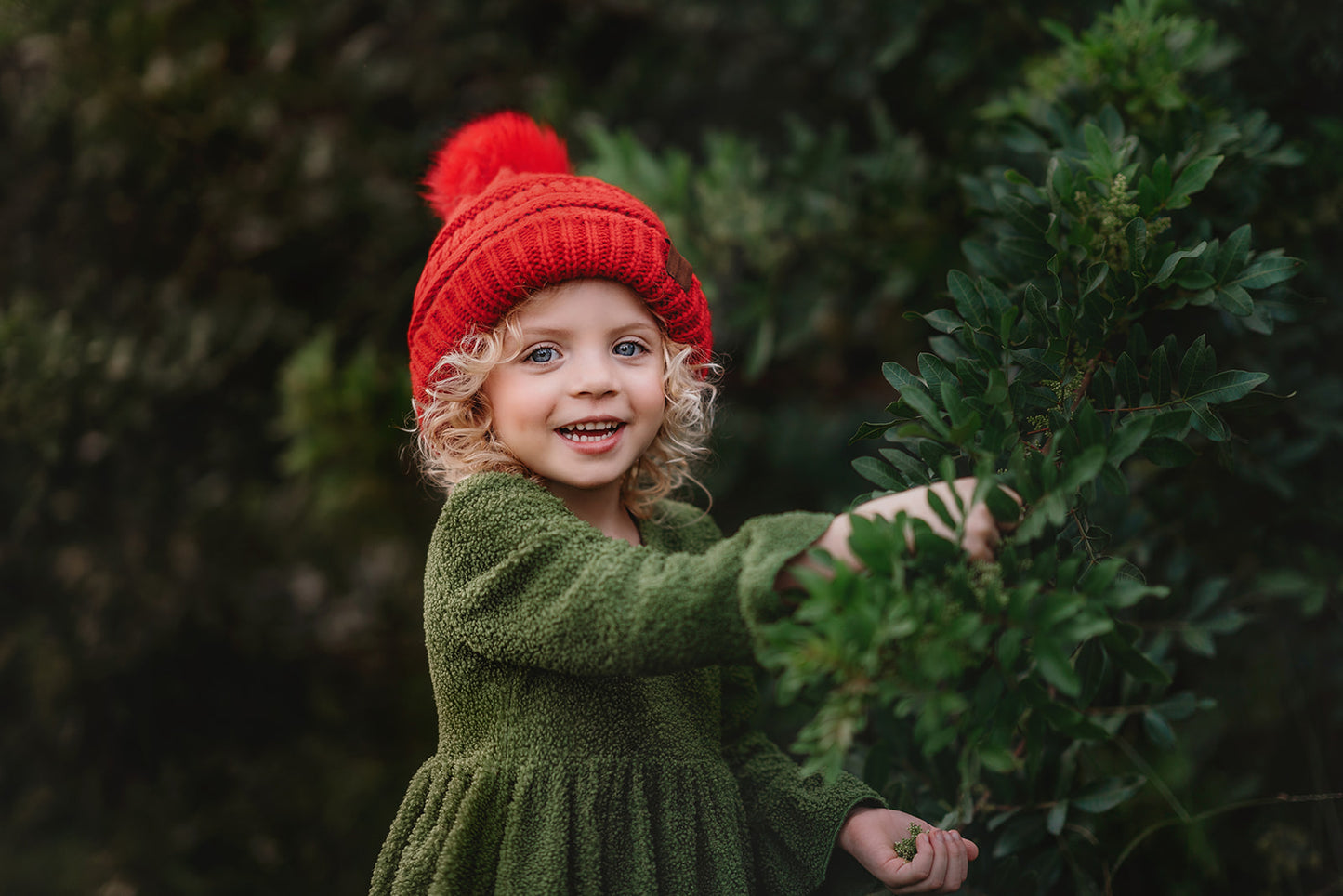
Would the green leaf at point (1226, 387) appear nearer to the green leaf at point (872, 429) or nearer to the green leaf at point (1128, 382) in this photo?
the green leaf at point (1128, 382)

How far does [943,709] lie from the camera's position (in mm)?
847

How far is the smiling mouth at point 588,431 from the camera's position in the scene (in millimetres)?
1248

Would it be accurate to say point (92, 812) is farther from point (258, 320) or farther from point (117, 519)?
point (258, 320)

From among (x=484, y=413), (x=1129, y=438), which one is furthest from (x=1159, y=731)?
(x=484, y=413)

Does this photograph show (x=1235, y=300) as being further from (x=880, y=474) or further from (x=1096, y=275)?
(x=880, y=474)

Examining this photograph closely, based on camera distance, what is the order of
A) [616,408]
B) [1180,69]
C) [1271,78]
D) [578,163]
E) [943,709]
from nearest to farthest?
1. [943,709]
2. [616,408]
3. [1180,69]
4. [1271,78]
5. [578,163]

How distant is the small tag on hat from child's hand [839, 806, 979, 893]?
2.35 ft

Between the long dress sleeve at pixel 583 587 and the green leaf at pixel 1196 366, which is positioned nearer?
the long dress sleeve at pixel 583 587

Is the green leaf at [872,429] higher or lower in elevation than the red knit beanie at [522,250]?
lower

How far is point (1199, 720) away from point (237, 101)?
9.84 feet

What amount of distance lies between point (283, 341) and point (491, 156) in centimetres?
176

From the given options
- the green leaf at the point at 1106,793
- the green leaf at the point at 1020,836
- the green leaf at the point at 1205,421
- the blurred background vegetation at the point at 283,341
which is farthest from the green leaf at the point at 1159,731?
the blurred background vegetation at the point at 283,341

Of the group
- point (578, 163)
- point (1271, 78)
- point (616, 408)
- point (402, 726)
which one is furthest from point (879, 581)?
point (402, 726)

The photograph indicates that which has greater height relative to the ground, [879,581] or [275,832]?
[879,581]
